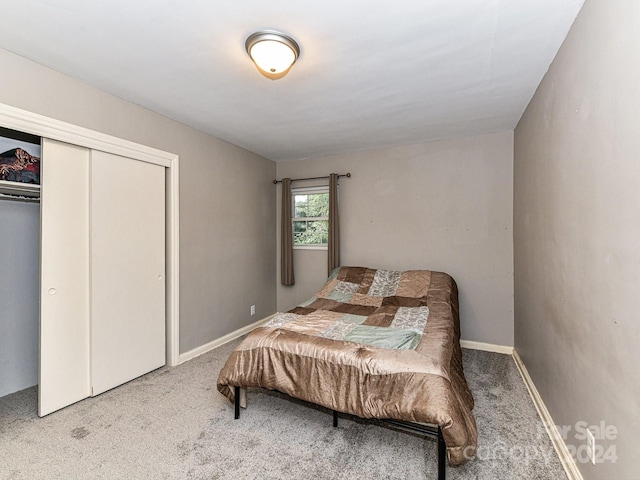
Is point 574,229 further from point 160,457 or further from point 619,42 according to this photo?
point 160,457

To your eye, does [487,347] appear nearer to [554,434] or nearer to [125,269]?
[554,434]

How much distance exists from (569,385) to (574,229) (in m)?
0.84

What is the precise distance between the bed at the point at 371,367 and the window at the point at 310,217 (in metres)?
1.69

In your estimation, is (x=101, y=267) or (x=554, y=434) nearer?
(x=554, y=434)

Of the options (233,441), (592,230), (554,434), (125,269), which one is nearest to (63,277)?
(125,269)

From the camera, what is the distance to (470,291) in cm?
344

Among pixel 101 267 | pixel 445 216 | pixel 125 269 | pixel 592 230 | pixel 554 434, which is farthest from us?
pixel 445 216

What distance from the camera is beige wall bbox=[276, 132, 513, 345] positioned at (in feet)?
10.9

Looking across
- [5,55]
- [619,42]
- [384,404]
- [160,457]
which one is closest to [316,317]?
[384,404]

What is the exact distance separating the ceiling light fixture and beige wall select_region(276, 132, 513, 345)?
2285 mm

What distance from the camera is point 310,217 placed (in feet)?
14.4

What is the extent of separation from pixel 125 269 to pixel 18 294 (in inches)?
32.7

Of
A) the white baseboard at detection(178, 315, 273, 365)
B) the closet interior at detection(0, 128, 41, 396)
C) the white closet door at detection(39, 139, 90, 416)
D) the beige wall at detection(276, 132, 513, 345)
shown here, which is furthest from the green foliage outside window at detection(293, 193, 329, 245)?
the closet interior at detection(0, 128, 41, 396)

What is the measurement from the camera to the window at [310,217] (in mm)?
4301
